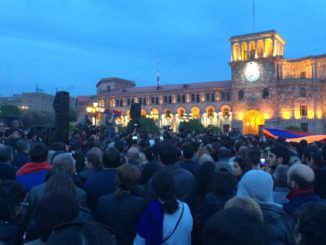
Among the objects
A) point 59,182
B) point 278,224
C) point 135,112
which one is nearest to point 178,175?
point 278,224

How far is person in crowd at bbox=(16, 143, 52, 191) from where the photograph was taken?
17.5 feet

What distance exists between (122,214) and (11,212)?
1.21 meters

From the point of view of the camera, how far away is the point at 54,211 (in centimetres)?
254

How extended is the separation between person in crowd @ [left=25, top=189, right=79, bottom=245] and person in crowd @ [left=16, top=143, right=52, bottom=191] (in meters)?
2.84

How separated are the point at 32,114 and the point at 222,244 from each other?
76464 millimetres

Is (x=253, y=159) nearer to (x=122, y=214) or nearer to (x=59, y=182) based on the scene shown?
(x=122, y=214)

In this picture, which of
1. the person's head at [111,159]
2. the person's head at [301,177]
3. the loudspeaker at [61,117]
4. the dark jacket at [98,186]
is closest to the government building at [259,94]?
the loudspeaker at [61,117]

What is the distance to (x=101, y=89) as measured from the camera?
80750 mm

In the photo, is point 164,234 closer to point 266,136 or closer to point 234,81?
point 266,136

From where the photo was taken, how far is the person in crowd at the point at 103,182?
507cm

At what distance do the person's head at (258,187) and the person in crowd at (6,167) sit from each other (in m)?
3.69

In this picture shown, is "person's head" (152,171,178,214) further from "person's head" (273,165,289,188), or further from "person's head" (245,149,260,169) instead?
"person's head" (245,149,260,169)

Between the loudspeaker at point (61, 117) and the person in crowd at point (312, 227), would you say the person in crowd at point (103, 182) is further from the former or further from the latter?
the loudspeaker at point (61, 117)

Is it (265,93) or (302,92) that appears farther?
(265,93)
